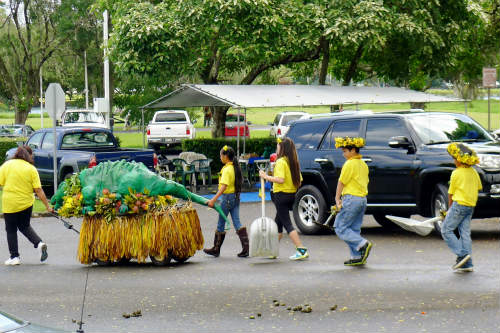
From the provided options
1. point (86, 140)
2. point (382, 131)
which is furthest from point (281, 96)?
point (382, 131)

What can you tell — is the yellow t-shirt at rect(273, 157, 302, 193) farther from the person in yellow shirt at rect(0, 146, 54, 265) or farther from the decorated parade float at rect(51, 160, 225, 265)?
the person in yellow shirt at rect(0, 146, 54, 265)

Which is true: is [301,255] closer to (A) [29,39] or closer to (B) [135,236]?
(B) [135,236]

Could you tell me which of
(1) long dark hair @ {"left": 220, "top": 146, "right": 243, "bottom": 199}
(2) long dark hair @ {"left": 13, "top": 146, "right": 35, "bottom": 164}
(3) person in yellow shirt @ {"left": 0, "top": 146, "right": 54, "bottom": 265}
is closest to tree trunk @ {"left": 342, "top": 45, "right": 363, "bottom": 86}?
(1) long dark hair @ {"left": 220, "top": 146, "right": 243, "bottom": 199}

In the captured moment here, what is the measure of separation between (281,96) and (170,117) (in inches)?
735

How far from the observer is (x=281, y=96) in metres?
22.9

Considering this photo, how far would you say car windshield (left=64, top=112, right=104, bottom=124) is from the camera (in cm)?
3900

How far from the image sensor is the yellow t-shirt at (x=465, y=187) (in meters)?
10.2

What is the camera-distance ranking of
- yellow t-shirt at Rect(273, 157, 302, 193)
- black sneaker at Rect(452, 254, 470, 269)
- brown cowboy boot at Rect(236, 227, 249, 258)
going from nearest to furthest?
black sneaker at Rect(452, 254, 470, 269)
yellow t-shirt at Rect(273, 157, 302, 193)
brown cowboy boot at Rect(236, 227, 249, 258)

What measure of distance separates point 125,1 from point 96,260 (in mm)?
15043

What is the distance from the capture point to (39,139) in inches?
A: 875

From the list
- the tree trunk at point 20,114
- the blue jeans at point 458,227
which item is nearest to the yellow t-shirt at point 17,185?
the blue jeans at point 458,227

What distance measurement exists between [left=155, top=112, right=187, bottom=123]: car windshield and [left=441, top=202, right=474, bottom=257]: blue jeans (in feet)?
102

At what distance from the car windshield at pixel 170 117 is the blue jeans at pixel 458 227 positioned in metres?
31.1

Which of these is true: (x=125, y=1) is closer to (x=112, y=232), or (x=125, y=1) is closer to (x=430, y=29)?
(x=430, y=29)
